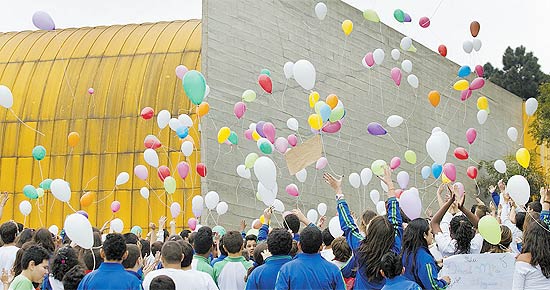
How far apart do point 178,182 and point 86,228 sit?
14.2m

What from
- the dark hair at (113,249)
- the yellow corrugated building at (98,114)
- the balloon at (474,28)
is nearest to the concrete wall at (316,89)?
the yellow corrugated building at (98,114)

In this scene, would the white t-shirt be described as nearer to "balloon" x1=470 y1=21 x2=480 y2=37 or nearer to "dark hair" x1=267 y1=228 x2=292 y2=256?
"dark hair" x1=267 y1=228 x2=292 y2=256

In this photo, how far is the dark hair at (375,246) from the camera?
21.8 ft

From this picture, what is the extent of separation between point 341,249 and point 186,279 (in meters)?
1.58

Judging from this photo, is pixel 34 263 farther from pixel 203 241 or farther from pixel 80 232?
pixel 203 241

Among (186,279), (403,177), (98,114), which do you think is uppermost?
(186,279)

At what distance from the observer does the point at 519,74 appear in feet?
176

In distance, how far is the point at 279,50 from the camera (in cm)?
2150

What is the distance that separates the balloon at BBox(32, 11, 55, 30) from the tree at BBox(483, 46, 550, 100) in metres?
41.5

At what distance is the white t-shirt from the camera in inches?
262

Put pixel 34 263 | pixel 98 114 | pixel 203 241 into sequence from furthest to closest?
pixel 98 114
pixel 203 241
pixel 34 263

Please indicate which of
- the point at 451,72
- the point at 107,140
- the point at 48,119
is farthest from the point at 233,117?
the point at 451,72

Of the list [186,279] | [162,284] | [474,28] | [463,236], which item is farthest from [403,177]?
[162,284]

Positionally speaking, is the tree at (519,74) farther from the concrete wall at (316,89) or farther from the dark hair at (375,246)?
the dark hair at (375,246)
